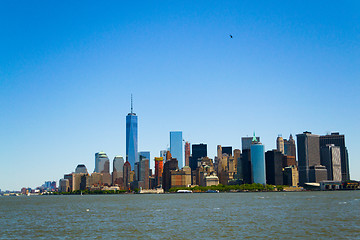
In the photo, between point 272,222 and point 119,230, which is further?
point 272,222

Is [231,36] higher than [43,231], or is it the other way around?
[231,36]

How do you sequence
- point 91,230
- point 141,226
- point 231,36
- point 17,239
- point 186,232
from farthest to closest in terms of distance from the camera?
point 231,36
point 141,226
point 91,230
point 186,232
point 17,239

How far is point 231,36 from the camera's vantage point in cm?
8656

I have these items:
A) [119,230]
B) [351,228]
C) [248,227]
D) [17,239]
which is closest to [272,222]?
[248,227]

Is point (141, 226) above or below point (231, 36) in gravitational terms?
below

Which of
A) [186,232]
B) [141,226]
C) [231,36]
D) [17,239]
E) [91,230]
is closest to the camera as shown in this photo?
[17,239]

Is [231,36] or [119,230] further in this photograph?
[231,36]

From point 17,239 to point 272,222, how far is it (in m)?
42.8

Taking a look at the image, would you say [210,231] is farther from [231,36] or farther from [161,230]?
[231,36]

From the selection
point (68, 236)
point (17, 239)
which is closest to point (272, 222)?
point (68, 236)

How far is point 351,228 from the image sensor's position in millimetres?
66938

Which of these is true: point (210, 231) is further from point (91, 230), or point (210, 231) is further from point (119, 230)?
point (91, 230)

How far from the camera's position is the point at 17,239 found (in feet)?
205

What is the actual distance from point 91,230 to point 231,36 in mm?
45253
